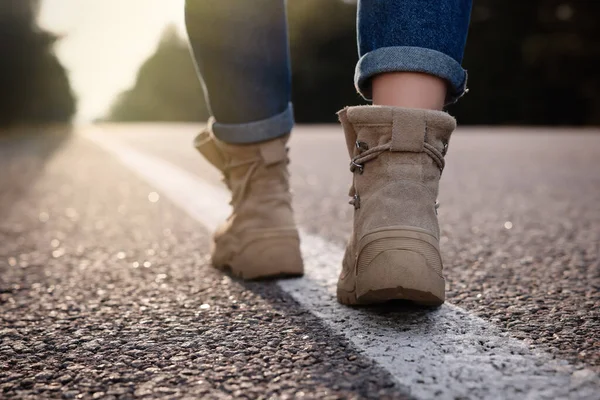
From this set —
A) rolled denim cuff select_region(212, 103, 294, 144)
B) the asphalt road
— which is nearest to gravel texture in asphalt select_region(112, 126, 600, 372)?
the asphalt road

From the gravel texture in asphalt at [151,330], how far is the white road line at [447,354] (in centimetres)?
4

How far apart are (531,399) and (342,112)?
632 mm

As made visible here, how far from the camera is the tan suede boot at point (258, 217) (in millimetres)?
1559

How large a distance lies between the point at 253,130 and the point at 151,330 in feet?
1.95

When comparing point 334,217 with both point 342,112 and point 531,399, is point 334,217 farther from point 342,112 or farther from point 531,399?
point 531,399

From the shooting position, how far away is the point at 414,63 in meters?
1.21

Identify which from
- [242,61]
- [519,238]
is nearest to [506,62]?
[519,238]

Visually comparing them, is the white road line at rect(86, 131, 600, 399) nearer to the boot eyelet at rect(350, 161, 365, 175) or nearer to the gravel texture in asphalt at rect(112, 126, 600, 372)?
the gravel texture in asphalt at rect(112, 126, 600, 372)

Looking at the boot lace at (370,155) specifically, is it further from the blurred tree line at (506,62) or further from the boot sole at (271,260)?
the blurred tree line at (506,62)

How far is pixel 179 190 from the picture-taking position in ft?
11.2

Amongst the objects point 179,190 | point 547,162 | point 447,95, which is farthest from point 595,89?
point 447,95

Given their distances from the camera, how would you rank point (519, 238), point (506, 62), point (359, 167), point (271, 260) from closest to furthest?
point (359, 167) → point (271, 260) → point (519, 238) → point (506, 62)

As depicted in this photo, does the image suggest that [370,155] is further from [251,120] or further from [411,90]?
[251,120]

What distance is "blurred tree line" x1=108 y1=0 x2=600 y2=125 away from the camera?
22500mm
